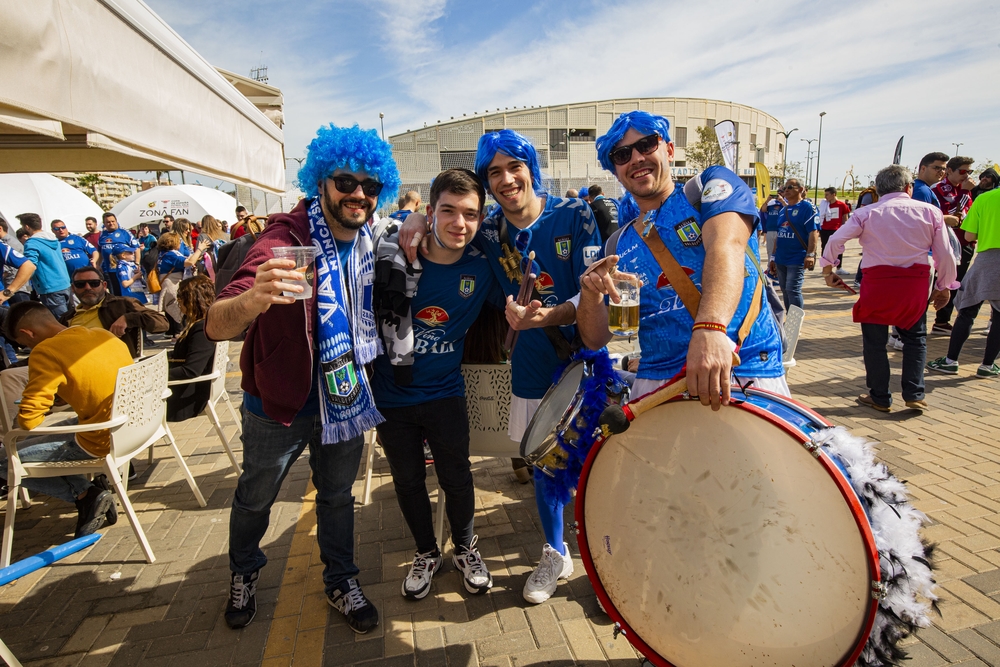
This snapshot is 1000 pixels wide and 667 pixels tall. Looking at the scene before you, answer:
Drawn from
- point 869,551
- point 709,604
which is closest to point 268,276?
point 709,604

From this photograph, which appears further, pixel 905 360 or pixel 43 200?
pixel 43 200

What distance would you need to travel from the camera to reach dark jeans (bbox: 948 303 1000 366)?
5.34 meters

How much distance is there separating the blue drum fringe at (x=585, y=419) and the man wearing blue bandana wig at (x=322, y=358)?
849 mm

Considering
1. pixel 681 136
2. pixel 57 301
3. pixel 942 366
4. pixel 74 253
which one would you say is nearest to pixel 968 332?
pixel 942 366

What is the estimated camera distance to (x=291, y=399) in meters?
2.15

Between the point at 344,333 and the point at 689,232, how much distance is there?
1.42 m

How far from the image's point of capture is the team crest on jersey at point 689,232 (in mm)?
1817

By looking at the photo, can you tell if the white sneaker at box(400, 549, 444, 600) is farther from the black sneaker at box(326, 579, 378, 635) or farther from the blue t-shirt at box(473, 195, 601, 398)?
the blue t-shirt at box(473, 195, 601, 398)

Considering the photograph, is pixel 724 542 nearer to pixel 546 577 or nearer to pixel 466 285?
pixel 546 577

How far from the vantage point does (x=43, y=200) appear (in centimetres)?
1788

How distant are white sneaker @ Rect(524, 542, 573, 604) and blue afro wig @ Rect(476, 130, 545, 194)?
70.9 inches

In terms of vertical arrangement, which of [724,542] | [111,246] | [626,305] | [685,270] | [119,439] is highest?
[111,246]

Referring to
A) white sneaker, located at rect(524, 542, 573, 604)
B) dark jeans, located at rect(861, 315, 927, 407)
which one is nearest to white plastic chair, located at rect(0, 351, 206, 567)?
white sneaker, located at rect(524, 542, 573, 604)

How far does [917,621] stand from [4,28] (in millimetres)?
2729
